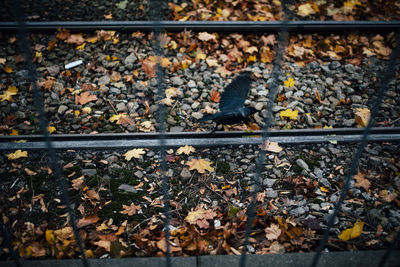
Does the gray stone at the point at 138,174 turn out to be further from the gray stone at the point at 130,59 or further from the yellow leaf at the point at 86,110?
the gray stone at the point at 130,59

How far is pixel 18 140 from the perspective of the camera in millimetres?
3139

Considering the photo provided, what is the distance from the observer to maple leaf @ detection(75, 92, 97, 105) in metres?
3.62

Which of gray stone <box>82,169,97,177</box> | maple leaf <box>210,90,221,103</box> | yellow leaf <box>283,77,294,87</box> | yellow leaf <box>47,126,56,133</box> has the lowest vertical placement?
gray stone <box>82,169,97,177</box>

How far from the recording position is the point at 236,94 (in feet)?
10.7

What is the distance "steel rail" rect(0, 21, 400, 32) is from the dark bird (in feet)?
5.31

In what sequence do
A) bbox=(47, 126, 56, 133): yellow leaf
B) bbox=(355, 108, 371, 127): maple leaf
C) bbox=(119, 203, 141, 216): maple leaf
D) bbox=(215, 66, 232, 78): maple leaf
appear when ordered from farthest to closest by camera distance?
bbox=(215, 66, 232, 78): maple leaf < bbox=(355, 108, 371, 127): maple leaf < bbox=(47, 126, 56, 133): yellow leaf < bbox=(119, 203, 141, 216): maple leaf

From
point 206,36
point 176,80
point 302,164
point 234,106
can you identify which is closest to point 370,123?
point 302,164

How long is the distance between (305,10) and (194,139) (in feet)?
11.0

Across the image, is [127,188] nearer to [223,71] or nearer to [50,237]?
[50,237]

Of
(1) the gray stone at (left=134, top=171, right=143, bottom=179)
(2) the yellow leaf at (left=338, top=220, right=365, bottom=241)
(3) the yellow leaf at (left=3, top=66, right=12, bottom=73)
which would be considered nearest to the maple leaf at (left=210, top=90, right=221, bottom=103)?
(1) the gray stone at (left=134, top=171, right=143, bottom=179)

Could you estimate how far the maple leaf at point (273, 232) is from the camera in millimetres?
2451

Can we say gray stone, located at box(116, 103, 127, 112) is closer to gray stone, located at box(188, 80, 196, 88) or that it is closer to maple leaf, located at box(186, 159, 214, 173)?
gray stone, located at box(188, 80, 196, 88)

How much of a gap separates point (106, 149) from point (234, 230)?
1558 millimetres

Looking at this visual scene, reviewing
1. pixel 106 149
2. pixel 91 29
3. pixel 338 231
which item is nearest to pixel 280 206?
pixel 338 231
